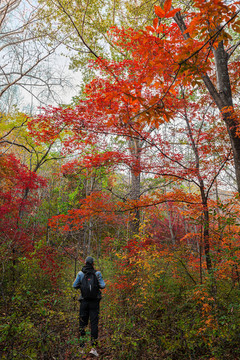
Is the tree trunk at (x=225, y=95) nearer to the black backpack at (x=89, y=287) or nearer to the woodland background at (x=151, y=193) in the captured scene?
the woodland background at (x=151, y=193)

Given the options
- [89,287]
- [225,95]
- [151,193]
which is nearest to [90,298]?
[89,287]

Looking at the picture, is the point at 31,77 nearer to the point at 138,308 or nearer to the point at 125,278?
the point at 125,278

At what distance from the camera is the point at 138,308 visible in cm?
460

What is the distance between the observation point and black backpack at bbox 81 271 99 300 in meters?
3.56

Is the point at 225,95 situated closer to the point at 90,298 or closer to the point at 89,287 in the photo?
the point at 89,287

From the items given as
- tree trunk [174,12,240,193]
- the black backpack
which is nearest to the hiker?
the black backpack

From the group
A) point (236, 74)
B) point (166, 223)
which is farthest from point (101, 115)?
point (166, 223)

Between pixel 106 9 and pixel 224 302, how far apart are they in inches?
377

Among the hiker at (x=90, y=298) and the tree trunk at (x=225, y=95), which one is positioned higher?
the tree trunk at (x=225, y=95)

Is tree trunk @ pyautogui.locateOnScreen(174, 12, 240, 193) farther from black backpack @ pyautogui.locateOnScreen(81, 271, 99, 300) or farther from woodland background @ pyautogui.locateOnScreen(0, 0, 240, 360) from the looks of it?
black backpack @ pyautogui.locateOnScreen(81, 271, 99, 300)

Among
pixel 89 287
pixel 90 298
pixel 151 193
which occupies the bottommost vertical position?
pixel 90 298

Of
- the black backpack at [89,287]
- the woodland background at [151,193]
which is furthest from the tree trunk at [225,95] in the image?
the black backpack at [89,287]

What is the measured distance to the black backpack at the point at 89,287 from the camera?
140 inches

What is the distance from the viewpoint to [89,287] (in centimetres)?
358
